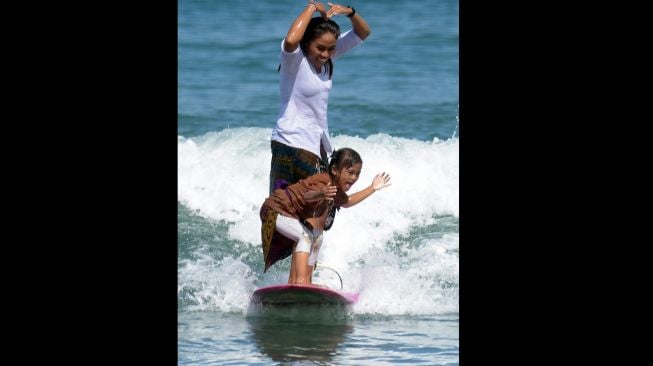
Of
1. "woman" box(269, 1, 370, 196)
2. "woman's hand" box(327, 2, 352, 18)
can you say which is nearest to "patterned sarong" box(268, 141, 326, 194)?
"woman" box(269, 1, 370, 196)

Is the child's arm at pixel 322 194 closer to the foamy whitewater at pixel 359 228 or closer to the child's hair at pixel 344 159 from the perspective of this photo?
the child's hair at pixel 344 159

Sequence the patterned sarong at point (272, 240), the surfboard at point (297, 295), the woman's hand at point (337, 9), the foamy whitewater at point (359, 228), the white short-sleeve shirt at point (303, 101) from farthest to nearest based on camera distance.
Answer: the foamy whitewater at point (359, 228), the patterned sarong at point (272, 240), the surfboard at point (297, 295), the white short-sleeve shirt at point (303, 101), the woman's hand at point (337, 9)

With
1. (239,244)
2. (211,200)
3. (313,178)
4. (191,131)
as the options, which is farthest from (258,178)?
(313,178)

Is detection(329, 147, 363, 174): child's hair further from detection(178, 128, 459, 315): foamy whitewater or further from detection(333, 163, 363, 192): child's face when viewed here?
detection(178, 128, 459, 315): foamy whitewater

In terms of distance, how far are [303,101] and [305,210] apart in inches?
22.7

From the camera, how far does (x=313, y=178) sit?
7410 mm

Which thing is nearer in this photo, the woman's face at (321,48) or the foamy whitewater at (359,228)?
the woman's face at (321,48)

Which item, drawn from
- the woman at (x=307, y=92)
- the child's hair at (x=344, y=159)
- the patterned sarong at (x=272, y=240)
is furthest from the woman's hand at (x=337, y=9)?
the patterned sarong at (x=272, y=240)

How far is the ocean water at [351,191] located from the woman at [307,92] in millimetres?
782

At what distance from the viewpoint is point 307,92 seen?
737cm

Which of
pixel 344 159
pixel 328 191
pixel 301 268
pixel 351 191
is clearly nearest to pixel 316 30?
pixel 344 159

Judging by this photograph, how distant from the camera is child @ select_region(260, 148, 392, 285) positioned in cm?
739

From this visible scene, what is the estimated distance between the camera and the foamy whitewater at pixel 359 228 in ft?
27.0
